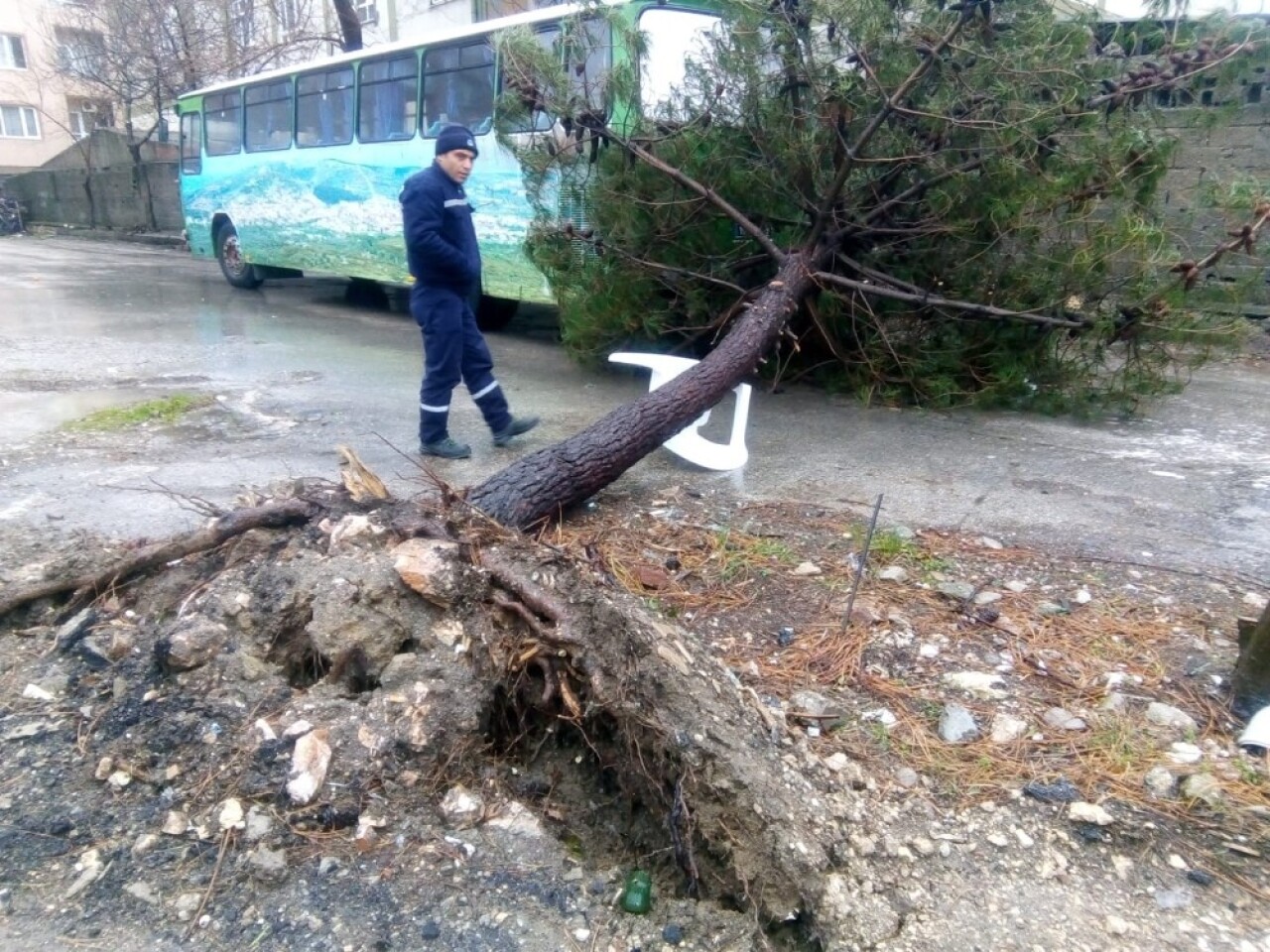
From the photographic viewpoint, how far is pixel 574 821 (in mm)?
2535

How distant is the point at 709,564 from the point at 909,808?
1415mm

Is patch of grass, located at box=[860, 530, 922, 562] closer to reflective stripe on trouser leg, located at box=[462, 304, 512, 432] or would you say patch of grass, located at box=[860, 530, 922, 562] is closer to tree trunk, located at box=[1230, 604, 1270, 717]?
tree trunk, located at box=[1230, 604, 1270, 717]

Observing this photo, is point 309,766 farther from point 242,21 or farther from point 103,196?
point 103,196

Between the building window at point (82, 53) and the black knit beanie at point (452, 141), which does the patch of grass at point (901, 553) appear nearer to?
the black knit beanie at point (452, 141)

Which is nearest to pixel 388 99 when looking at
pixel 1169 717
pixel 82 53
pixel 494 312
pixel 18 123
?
pixel 494 312

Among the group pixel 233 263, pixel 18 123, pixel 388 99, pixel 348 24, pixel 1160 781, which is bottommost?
pixel 18 123

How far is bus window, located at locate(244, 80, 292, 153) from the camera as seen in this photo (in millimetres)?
11773

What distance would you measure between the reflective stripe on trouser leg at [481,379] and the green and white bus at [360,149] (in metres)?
1.78

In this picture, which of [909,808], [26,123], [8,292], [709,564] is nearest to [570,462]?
[709,564]

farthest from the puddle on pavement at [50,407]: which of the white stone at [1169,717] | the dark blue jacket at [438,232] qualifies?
the white stone at [1169,717]

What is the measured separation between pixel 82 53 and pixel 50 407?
2488 cm

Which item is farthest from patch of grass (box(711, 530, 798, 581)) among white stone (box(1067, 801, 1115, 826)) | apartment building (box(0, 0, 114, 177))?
apartment building (box(0, 0, 114, 177))

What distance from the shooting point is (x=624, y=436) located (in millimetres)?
4473

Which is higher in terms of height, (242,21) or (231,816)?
(242,21)
